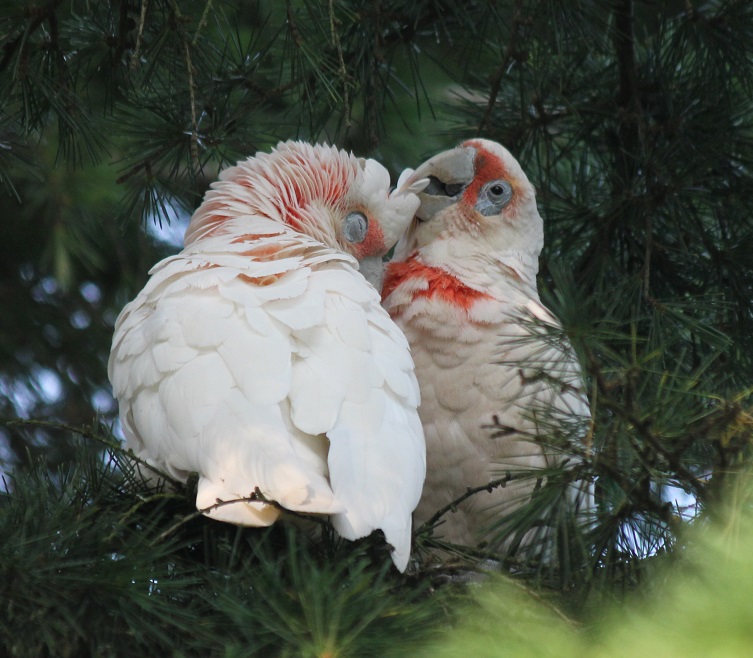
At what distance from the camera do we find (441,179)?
321cm

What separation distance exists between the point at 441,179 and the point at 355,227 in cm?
37

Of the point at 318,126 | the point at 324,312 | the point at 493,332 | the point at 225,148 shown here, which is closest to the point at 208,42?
the point at 225,148

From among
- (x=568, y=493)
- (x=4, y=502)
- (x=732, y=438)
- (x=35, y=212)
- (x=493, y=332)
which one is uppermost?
(x=732, y=438)

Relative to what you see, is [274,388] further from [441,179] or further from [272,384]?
[441,179]

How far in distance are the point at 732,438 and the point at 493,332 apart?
1250mm

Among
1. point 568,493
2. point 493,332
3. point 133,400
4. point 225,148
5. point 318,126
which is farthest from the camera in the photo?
point 318,126

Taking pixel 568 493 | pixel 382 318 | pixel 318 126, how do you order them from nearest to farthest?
pixel 568 493 < pixel 382 318 < pixel 318 126

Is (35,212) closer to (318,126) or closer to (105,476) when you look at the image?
(318,126)

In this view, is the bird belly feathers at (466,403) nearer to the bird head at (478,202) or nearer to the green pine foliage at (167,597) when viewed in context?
the bird head at (478,202)

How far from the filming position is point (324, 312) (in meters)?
2.33

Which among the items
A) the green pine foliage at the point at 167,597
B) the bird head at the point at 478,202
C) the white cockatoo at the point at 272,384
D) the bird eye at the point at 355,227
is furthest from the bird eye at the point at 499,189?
the green pine foliage at the point at 167,597

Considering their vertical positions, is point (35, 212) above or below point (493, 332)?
below

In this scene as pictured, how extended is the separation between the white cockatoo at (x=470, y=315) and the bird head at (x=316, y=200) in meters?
0.16

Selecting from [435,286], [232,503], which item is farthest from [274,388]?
[435,286]
